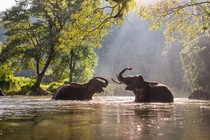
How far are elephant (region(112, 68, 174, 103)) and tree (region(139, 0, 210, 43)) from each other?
3.95m

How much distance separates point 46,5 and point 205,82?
26589mm

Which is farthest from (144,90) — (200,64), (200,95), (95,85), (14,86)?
(200,64)

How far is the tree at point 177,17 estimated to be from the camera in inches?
709

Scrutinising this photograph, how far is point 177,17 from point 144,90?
604 centimetres

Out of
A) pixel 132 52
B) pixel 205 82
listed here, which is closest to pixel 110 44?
pixel 132 52

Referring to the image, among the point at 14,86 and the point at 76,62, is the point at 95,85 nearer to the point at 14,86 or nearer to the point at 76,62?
the point at 14,86

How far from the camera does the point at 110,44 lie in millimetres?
167375

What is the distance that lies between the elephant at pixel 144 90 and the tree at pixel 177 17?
395 cm

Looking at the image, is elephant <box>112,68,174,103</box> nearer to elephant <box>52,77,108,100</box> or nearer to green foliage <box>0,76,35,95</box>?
elephant <box>52,77,108,100</box>

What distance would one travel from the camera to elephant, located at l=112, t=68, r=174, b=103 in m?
16.8

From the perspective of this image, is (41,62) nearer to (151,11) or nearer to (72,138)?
(151,11)

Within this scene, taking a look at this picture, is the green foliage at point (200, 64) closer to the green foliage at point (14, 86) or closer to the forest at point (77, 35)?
the forest at point (77, 35)

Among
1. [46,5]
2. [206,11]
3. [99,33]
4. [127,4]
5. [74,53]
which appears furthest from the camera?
[74,53]

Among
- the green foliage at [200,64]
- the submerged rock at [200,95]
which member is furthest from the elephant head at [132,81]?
the green foliage at [200,64]
